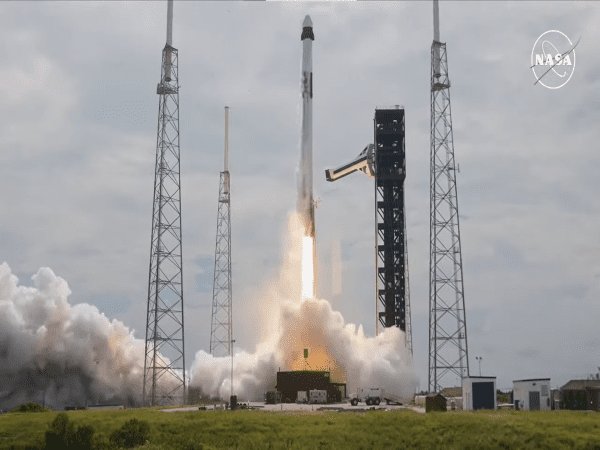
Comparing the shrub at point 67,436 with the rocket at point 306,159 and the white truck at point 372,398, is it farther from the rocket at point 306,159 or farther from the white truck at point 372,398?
the rocket at point 306,159

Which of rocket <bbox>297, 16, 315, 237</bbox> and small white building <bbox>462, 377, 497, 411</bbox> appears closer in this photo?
small white building <bbox>462, 377, 497, 411</bbox>

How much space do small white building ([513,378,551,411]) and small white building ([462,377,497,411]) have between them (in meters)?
3.91

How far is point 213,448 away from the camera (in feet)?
161

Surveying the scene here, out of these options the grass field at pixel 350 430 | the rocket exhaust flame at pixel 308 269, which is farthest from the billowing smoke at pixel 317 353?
the grass field at pixel 350 430

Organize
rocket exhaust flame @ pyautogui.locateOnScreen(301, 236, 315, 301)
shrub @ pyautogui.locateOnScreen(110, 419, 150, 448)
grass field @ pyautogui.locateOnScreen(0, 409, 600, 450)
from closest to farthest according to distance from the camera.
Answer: grass field @ pyautogui.locateOnScreen(0, 409, 600, 450) < shrub @ pyautogui.locateOnScreen(110, 419, 150, 448) < rocket exhaust flame @ pyautogui.locateOnScreen(301, 236, 315, 301)

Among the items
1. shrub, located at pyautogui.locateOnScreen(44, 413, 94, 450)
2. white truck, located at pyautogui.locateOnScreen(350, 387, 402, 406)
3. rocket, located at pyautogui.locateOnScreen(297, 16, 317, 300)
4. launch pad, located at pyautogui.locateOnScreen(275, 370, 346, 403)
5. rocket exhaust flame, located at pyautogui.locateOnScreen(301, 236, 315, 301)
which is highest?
rocket, located at pyautogui.locateOnScreen(297, 16, 317, 300)

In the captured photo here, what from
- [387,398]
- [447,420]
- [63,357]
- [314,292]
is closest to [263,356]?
A: [314,292]

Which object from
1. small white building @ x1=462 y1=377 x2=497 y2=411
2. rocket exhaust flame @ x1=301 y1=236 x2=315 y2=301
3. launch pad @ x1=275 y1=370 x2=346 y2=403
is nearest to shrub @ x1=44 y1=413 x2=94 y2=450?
small white building @ x1=462 y1=377 x2=497 y2=411

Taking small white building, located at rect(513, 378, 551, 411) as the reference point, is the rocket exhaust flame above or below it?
above

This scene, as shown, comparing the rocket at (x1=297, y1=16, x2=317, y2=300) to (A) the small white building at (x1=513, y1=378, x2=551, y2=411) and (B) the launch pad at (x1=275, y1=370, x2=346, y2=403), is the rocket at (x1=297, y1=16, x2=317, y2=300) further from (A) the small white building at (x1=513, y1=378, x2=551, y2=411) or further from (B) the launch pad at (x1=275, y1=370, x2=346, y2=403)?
(A) the small white building at (x1=513, y1=378, x2=551, y2=411)

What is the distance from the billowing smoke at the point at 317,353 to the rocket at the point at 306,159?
48.7 inches

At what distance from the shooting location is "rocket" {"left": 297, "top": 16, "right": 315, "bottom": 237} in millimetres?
87875

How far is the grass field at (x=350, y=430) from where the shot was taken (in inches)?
1919

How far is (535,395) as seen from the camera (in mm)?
67250
